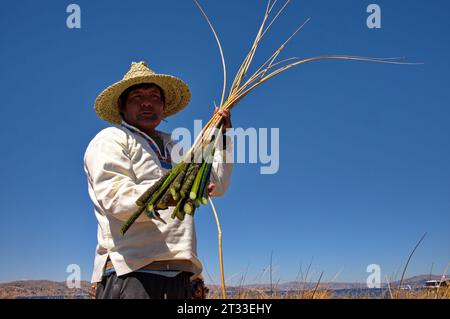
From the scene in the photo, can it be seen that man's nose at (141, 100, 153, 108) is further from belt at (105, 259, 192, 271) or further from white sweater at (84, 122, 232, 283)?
belt at (105, 259, 192, 271)

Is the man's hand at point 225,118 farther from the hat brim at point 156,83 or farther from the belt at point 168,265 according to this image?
the belt at point 168,265

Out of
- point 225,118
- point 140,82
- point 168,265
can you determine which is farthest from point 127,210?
point 140,82

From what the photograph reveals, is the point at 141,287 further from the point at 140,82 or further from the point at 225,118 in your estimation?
the point at 140,82

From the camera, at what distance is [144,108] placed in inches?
97.6

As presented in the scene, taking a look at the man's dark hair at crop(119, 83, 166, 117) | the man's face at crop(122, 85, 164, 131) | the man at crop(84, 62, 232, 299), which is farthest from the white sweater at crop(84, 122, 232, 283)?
the man's dark hair at crop(119, 83, 166, 117)

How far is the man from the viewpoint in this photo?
207cm

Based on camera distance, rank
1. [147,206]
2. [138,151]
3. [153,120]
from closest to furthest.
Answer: [147,206]
[138,151]
[153,120]

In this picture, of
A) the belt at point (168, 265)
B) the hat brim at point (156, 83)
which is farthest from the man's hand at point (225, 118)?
the belt at point (168, 265)

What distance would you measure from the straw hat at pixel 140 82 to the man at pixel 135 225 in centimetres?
19
